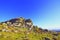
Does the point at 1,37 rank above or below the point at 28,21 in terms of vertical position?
below

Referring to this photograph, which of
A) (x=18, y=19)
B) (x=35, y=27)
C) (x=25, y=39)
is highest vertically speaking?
(x=18, y=19)

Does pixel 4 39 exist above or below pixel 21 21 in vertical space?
below

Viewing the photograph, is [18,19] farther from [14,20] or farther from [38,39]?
[38,39]

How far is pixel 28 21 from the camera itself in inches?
7628

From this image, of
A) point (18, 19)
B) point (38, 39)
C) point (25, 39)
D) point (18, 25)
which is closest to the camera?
point (25, 39)

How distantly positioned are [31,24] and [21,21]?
51.7 feet

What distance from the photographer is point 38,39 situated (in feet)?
391

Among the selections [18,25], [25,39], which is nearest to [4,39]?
[25,39]

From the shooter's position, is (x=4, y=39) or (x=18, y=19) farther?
(x=18, y=19)

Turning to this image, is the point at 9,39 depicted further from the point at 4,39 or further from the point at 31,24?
the point at 31,24

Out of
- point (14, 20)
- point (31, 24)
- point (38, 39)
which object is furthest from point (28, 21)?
point (38, 39)

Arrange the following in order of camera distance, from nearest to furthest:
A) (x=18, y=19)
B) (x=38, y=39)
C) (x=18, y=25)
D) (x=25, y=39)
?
(x=25, y=39)
(x=38, y=39)
(x=18, y=25)
(x=18, y=19)

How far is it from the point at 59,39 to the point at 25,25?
7337 centimetres

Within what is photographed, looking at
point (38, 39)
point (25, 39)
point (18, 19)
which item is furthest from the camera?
point (18, 19)
